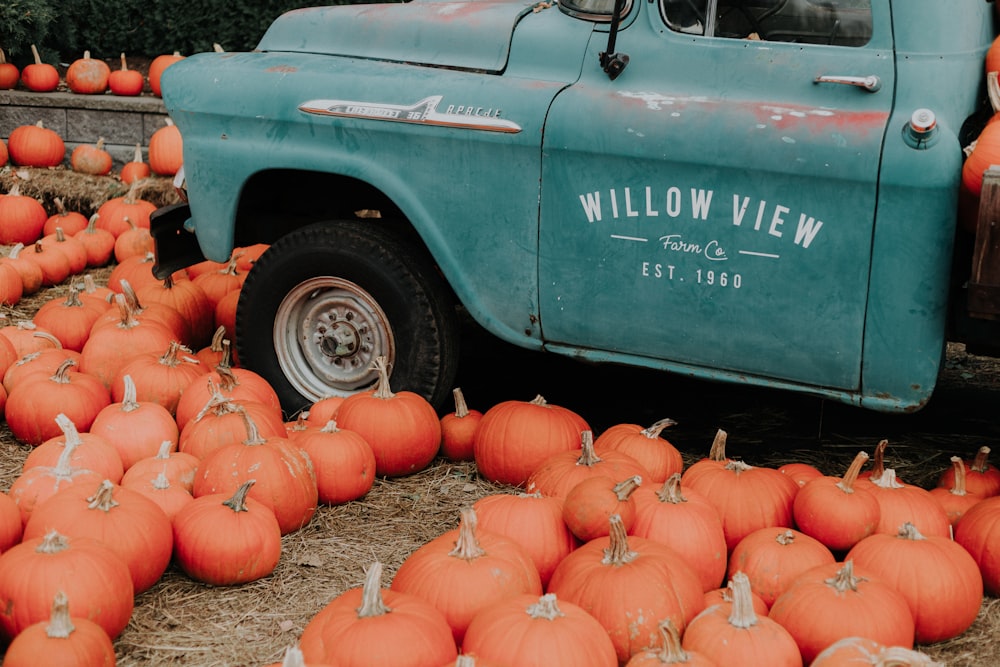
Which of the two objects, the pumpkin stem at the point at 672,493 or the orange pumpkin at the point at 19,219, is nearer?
the pumpkin stem at the point at 672,493

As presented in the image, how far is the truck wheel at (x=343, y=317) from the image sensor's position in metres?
4.98

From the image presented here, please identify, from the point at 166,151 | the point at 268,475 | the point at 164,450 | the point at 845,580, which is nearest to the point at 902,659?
the point at 845,580

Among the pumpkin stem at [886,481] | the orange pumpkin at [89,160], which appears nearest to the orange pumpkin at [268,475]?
the pumpkin stem at [886,481]

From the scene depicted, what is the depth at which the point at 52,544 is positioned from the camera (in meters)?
3.38

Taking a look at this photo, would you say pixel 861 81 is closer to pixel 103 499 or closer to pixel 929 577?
pixel 929 577

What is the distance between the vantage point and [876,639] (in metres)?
3.23

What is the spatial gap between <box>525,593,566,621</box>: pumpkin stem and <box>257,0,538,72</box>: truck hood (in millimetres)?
2545

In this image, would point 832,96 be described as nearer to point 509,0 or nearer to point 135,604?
point 509,0

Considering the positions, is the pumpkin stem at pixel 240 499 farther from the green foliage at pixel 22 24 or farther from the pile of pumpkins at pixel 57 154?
the green foliage at pixel 22 24

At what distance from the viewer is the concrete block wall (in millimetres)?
9320

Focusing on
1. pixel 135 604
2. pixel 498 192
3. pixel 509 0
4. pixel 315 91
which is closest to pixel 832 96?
pixel 498 192

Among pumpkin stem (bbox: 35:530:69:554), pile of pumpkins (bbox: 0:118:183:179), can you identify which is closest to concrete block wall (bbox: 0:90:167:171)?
pile of pumpkins (bbox: 0:118:183:179)

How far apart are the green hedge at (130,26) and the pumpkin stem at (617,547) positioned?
8.00 m

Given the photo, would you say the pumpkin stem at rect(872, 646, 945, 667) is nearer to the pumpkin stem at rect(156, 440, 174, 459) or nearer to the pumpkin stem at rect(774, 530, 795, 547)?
the pumpkin stem at rect(774, 530, 795, 547)
